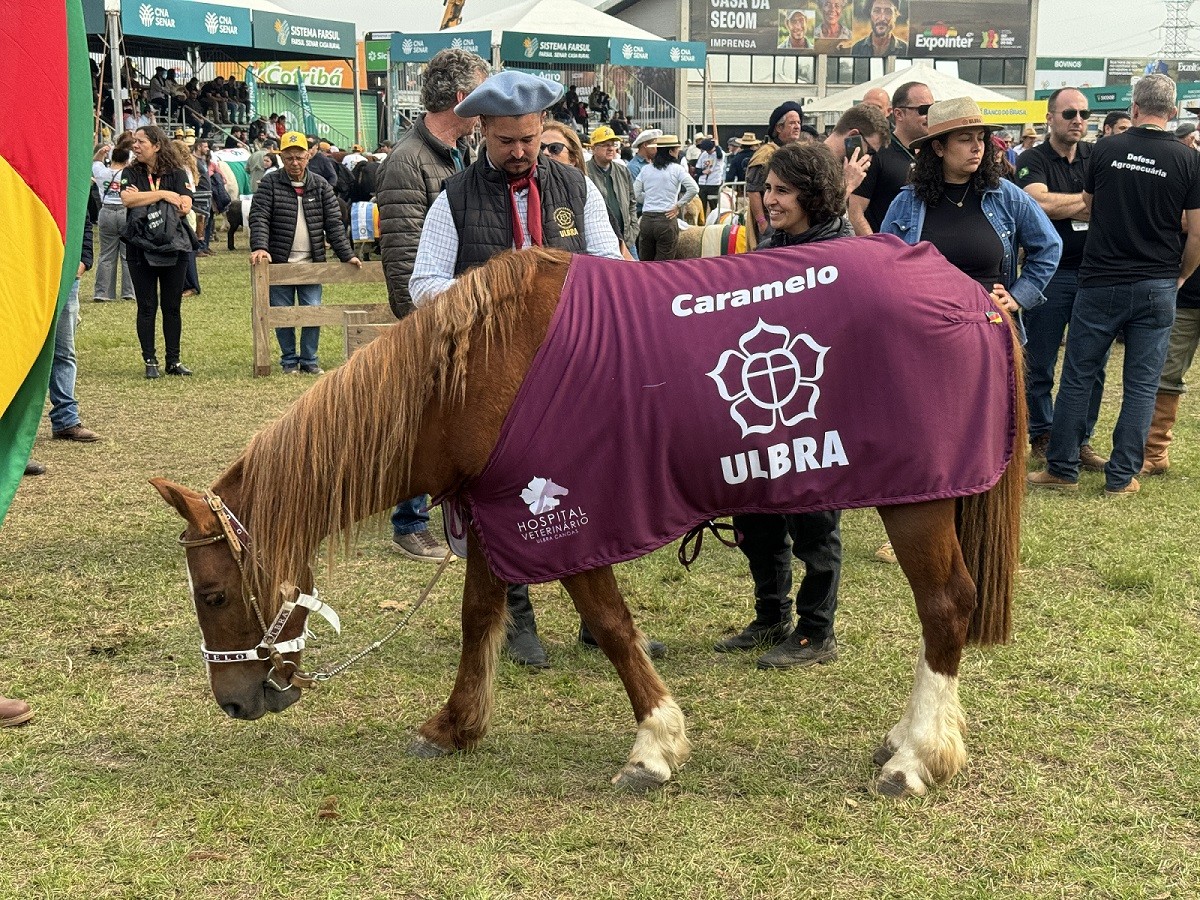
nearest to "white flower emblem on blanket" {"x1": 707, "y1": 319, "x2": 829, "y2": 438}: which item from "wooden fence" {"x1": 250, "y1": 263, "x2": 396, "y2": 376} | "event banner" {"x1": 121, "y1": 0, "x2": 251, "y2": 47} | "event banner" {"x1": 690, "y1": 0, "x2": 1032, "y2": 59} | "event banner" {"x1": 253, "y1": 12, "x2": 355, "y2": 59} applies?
"wooden fence" {"x1": 250, "y1": 263, "x2": 396, "y2": 376}

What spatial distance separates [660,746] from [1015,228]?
2.90m

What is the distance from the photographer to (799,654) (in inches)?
168

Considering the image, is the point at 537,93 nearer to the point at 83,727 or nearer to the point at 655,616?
the point at 655,616

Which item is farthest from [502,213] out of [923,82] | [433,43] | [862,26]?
[862,26]

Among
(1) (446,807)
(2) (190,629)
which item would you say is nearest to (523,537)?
(1) (446,807)

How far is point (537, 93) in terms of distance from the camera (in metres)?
3.74

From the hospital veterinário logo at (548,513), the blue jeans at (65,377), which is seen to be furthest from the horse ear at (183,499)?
the blue jeans at (65,377)

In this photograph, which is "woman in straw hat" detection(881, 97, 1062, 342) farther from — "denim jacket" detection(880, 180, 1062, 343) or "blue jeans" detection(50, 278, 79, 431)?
"blue jeans" detection(50, 278, 79, 431)

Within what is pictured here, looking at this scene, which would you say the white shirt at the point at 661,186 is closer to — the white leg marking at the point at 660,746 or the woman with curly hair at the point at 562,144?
the woman with curly hair at the point at 562,144

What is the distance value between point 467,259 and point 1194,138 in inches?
389

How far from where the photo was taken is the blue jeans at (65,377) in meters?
7.39

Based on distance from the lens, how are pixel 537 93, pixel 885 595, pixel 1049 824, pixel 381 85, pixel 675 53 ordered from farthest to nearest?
pixel 381 85
pixel 675 53
pixel 885 595
pixel 537 93
pixel 1049 824

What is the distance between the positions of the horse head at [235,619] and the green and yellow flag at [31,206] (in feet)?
3.54

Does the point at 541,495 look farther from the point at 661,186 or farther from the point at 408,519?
the point at 661,186
